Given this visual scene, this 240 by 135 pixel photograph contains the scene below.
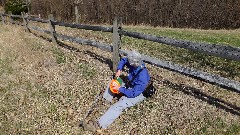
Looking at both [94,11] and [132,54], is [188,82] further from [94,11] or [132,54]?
[94,11]

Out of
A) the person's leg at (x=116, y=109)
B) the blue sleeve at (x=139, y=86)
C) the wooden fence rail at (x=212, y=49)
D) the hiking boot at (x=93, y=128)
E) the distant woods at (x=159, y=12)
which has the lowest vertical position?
the hiking boot at (x=93, y=128)

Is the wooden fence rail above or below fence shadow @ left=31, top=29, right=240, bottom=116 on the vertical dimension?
above

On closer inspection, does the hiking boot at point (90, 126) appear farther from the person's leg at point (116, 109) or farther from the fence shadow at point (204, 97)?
the fence shadow at point (204, 97)

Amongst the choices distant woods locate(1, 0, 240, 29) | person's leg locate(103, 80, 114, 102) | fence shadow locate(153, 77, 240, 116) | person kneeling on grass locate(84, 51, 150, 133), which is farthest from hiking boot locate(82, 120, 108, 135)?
distant woods locate(1, 0, 240, 29)

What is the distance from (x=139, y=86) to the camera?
5.42 meters

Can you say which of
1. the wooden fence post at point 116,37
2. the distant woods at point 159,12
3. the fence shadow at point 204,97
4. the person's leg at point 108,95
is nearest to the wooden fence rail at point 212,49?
the wooden fence post at point 116,37

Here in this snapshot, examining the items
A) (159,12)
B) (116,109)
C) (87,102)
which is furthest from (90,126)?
(159,12)

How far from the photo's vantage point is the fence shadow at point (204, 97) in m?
5.31

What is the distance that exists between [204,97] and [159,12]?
707 inches

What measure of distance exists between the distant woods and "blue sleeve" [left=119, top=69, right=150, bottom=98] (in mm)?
17560

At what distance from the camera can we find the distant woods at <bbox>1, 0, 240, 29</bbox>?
21281 mm

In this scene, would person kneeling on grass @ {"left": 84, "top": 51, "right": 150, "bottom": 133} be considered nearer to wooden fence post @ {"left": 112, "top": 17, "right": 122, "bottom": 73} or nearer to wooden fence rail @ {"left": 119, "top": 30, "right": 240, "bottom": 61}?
wooden fence rail @ {"left": 119, "top": 30, "right": 240, "bottom": 61}

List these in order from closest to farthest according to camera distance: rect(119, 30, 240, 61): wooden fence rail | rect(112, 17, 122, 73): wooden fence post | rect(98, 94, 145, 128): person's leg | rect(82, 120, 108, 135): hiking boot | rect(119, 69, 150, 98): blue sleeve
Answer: rect(119, 30, 240, 61): wooden fence rail
rect(82, 120, 108, 135): hiking boot
rect(98, 94, 145, 128): person's leg
rect(119, 69, 150, 98): blue sleeve
rect(112, 17, 122, 73): wooden fence post

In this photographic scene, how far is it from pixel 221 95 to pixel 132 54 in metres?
2.09
